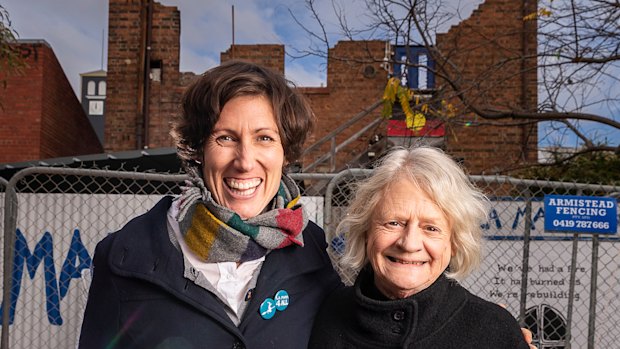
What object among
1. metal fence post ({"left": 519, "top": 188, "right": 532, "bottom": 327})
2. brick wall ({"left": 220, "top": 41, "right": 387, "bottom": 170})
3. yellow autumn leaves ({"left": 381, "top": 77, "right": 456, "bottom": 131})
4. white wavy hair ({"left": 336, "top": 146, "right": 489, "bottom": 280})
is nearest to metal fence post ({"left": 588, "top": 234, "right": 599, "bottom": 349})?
metal fence post ({"left": 519, "top": 188, "right": 532, "bottom": 327})

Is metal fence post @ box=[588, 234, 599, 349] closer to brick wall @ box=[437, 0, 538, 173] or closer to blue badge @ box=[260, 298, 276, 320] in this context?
blue badge @ box=[260, 298, 276, 320]

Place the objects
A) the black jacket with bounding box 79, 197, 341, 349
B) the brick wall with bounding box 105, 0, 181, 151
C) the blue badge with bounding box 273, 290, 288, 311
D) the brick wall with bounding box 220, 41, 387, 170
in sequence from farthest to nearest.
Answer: the brick wall with bounding box 220, 41, 387, 170 < the brick wall with bounding box 105, 0, 181, 151 < the blue badge with bounding box 273, 290, 288, 311 < the black jacket with bounding box 79, 197, 341, 349

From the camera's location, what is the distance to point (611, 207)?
3791 millimetres

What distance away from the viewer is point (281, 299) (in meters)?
1.69

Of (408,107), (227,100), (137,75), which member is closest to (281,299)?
(227,100)

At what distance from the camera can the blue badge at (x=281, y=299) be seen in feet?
5.50

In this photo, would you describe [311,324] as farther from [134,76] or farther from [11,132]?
[11,132]

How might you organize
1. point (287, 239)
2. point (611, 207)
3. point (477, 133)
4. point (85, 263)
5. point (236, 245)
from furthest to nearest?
point (477, 133) → point (85, 263) → point (611, 207) → point (287, 239) → point (236, 245)

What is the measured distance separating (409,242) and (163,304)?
79 centimetres

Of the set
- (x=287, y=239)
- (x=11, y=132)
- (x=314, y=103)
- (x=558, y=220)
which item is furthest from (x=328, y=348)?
(x=11, y=132)

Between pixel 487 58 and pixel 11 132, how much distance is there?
9.80 metres

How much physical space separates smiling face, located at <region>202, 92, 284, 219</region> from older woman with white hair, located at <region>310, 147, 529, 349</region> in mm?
388

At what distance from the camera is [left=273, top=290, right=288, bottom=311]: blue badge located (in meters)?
1.68

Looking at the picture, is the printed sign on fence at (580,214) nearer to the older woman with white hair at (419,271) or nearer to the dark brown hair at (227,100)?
the older woman with white hair at (419,271)
